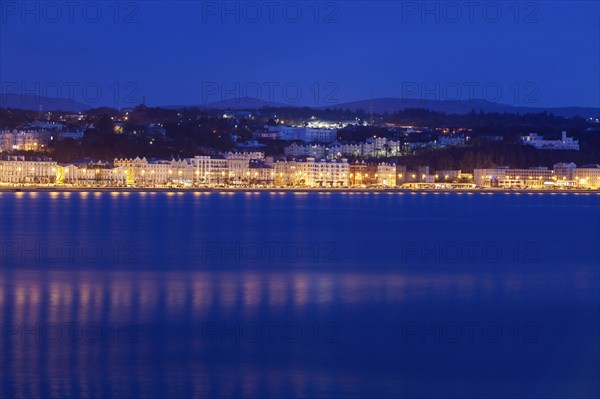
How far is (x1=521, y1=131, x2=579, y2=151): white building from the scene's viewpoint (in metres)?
72.1

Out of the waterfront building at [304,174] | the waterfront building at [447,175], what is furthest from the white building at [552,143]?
the waterfront building at [304,174]

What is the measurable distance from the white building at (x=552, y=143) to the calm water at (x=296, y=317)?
53.7 metres

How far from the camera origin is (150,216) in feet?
87.5

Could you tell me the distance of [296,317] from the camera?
9789mm

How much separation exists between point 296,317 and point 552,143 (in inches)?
2578

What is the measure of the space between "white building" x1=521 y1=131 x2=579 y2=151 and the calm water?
176 ft

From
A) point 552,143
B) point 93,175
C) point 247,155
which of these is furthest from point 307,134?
point 93,175

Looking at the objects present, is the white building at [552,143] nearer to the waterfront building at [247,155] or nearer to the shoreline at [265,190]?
the shoreline at [265,190]

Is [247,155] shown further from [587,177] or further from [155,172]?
[587,177]

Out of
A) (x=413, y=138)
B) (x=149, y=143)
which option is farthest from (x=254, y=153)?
(x=413, y=138)

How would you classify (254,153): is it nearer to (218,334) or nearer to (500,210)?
(500,210)

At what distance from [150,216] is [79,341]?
18414 millimetres

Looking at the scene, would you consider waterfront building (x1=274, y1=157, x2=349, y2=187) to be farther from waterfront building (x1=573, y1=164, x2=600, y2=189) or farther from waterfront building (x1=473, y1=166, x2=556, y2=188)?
waterfront building (x1=573, y1=164, x2=600, y2=189)

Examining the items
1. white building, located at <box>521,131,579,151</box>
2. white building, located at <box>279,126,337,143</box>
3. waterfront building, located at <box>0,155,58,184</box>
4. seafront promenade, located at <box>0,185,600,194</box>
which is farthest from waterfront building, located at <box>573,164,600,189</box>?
waterfront building, located at <box>0,155,58,184</box>
